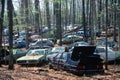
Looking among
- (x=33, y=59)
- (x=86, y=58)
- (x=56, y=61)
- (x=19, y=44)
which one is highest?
(x=86, y=58)

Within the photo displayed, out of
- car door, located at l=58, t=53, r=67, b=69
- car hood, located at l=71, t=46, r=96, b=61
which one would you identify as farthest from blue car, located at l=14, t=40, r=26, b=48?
car hood, located at l=71, t=46, r=96, b=61

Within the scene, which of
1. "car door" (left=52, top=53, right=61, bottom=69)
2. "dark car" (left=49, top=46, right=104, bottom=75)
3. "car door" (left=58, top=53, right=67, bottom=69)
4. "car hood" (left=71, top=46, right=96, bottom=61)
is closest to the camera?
"dark car" (left=49, top=46, right=104, bottom=75)

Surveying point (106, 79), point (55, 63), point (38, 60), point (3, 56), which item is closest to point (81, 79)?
point (106, 79)

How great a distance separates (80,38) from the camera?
57.0 m

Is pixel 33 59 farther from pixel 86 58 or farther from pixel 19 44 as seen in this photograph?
pixel 19 44

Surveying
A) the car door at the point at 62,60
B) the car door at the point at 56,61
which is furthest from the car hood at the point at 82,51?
the car door at the point at 56,61

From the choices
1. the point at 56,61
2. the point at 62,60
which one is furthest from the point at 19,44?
the point at 62,60

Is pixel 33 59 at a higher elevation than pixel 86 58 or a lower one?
lower

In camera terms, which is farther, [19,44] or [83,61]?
[19,44]

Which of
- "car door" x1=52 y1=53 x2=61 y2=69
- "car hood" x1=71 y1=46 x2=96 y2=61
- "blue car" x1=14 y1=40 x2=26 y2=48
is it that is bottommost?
"blue car" x1=14 y1=40 x2=26 y2=48

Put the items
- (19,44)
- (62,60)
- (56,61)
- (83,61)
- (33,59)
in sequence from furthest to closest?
(19,44) → (33,59) → (56,61) → (62,60) → (83,61)

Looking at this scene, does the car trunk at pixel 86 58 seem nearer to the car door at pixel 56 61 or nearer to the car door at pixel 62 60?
the car door at pixel 62 60

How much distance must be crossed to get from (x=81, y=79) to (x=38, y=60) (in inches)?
378

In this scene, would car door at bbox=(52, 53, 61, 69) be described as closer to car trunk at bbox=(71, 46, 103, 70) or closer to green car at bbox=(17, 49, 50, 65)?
car trunk at bbox=(71, 46, 103, 70)
